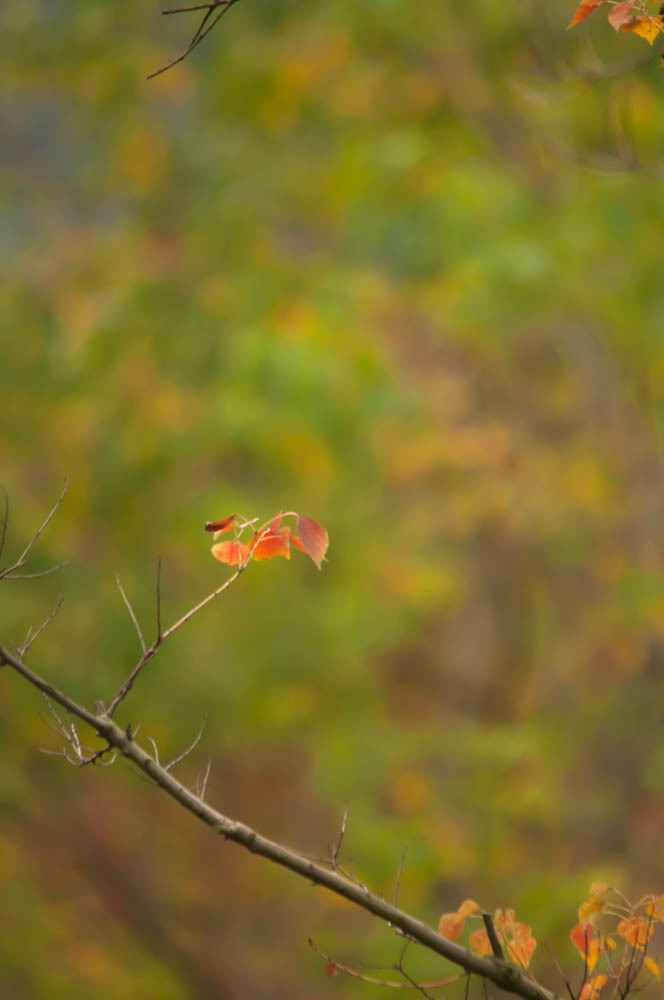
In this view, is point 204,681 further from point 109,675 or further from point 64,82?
point 64,82

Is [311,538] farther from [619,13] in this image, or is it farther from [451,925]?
[619,13]

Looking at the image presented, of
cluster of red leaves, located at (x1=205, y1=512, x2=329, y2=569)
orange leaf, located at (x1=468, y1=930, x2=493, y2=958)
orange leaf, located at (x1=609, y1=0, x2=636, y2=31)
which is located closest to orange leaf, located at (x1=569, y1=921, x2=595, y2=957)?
orange leaf, located at (x1=468, y1=930, x2=493, y2=958)

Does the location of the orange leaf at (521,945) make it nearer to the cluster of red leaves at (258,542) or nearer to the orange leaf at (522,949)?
the orange leaf at (522,949)

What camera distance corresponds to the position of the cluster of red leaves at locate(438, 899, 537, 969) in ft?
4.46

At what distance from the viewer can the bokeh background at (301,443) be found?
504cm

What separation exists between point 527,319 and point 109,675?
10.2ft

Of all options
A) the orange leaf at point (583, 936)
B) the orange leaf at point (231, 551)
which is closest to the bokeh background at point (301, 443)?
the orange leaf at point (231, 551)

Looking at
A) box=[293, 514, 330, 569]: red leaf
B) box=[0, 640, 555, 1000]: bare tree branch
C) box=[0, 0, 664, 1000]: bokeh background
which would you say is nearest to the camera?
box=[0, 640, 555, 1000]: bare tree branch

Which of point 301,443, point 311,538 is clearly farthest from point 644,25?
point 301,443

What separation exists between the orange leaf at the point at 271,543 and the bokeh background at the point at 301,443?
3001 millimetres

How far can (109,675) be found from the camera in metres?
4.53

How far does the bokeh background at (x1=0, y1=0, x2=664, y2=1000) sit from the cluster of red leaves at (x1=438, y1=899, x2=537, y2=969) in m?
3.03

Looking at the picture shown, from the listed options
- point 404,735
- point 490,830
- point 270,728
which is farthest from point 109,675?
point 490,830

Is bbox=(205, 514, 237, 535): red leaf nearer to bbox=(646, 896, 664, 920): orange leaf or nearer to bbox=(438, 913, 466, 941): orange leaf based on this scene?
bbox=(438, 913, 466, 941): orange leaf
